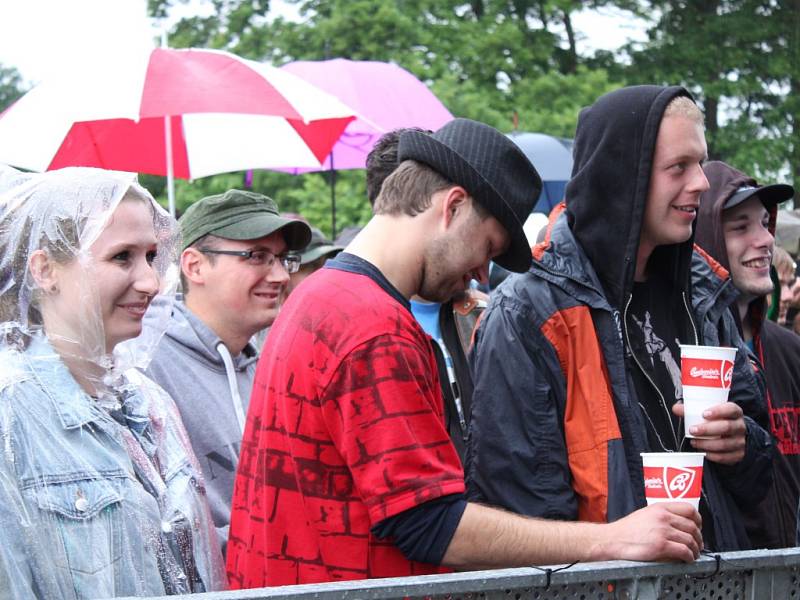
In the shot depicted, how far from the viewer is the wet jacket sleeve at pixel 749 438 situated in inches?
118

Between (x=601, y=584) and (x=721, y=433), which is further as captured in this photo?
(x=721, y=433)

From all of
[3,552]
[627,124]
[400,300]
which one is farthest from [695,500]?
[3,552]

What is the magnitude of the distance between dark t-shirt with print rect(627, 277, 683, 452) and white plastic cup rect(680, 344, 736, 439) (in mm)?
167

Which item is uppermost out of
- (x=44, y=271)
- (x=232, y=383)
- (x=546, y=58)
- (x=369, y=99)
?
(x=546, y=58)

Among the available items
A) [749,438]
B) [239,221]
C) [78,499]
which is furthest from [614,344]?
[239,221]

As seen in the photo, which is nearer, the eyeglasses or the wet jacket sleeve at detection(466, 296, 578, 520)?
the wet jacket sleeve at detection(466, 296, 578, 520)

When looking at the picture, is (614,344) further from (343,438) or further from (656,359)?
(343,438)

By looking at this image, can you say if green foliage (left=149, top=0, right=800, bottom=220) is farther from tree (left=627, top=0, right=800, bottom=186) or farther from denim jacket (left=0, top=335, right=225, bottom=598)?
denim jacket (left=0, top=335, right=225, bottom=598)

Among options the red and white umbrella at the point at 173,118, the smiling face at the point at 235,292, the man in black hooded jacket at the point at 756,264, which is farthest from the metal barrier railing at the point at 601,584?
the red and white umbrella at the point at 173,118

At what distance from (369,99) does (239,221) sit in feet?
17.8

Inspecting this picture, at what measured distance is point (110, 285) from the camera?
2.47m

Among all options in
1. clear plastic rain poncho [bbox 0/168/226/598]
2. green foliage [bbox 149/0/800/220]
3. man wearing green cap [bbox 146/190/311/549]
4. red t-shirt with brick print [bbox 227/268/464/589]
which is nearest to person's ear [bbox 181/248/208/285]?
man wearing green cap [bbox 146/190/311/549]

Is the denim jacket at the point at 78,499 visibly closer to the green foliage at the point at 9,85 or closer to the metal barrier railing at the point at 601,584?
the metal barrier railing at the point at 601,584

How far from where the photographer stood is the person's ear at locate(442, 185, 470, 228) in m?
2.40
